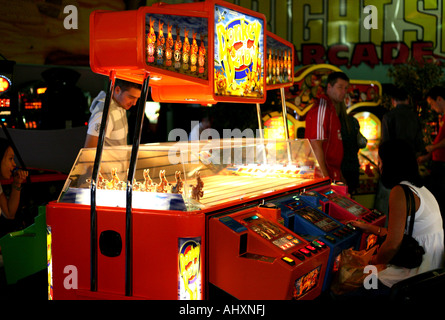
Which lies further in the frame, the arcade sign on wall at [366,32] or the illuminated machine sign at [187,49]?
the arcade sign on wall at [366,32]

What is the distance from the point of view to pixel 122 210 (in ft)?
9.25

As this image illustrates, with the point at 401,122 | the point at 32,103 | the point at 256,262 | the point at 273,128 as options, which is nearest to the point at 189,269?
the point at 256,262

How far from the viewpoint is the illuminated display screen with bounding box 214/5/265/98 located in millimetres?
3176

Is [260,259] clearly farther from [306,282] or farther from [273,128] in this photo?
[273,128]

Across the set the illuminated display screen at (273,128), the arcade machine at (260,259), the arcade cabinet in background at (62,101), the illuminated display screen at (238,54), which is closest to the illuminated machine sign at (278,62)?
the illuminated display screen at (238,54)

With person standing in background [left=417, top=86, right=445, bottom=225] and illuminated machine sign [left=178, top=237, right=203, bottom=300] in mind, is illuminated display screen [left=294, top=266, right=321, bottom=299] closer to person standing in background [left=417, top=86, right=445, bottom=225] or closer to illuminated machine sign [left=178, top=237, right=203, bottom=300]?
illuminated machine sign [left=178, top=237, right=203, bottom=300]

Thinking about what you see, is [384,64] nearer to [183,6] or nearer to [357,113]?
[357,113]

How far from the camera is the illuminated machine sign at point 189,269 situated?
8.73 ft

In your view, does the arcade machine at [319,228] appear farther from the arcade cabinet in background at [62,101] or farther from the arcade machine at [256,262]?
the arcade cabinet in background at [62,101]

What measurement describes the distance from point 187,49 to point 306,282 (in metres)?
1.61

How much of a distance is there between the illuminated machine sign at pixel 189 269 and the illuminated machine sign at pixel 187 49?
3.24 ft

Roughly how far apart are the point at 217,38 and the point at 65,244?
1652mm

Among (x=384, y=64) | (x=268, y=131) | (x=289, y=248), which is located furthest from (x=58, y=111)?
(x=384, y=64)

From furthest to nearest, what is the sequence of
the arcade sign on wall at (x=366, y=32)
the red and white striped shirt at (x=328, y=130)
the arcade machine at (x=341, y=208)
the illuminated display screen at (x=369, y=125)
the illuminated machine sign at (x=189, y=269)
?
the arcade sign on wall at (x=366, y=32), the illuminated display screen at (x=369, y=125), the red and white striped shirt at (x=328, y=130), the arcade machine at (x=341, y=208), the illuminated machine sign at (x=189, y=269)
